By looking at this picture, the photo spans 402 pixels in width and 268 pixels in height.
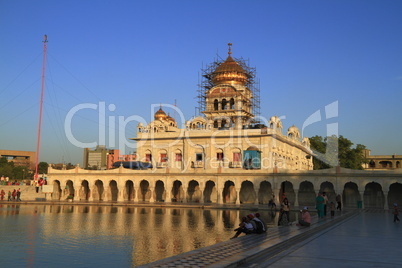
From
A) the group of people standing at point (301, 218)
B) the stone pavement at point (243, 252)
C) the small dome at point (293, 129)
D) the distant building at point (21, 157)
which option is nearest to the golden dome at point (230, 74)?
the small dome at point (293, 129)

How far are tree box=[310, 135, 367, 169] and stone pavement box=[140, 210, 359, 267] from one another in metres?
59.1

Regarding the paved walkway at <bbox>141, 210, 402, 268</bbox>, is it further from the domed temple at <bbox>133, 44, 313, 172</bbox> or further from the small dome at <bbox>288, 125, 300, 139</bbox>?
the small dome at <bbox>288, 125, 300, 139</bbox>

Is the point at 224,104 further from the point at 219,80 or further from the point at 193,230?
the point at 193,230

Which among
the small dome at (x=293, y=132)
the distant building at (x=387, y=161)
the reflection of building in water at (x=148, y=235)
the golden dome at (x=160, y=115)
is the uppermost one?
the golden dome at (x=160, y=115)

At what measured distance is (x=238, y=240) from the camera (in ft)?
49.1

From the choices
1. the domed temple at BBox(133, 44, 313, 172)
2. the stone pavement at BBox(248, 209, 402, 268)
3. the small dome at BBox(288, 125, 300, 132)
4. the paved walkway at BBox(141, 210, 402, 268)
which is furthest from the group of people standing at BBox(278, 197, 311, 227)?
the small dome at BBox(288, 125, 300, 132)

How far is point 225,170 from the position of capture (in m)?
47.1

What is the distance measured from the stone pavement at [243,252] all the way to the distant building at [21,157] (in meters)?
149

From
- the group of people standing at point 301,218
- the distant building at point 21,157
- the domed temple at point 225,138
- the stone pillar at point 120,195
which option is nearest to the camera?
the group of people standing at point 301,218

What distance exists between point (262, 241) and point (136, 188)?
37.9 meters

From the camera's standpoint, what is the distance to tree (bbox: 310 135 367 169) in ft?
242

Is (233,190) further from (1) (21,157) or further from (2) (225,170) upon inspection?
(1) (21,157)

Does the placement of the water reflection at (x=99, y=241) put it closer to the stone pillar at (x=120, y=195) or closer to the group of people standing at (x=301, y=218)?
the group of people standing at (x=301, y=218)

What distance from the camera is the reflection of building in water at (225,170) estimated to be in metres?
44.1
